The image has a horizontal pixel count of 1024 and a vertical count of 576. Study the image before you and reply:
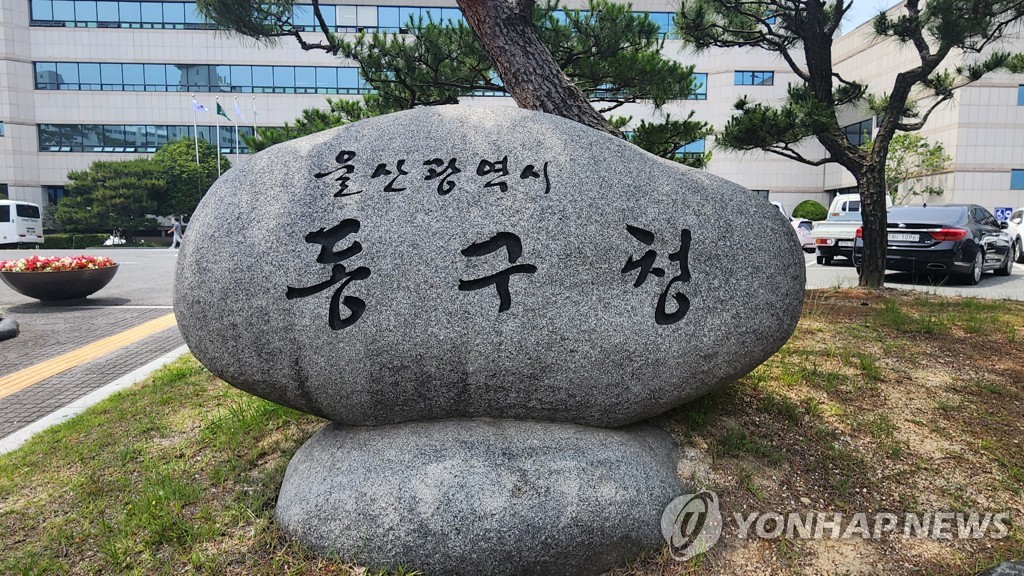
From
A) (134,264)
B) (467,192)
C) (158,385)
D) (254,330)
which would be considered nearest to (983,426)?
(467,192)

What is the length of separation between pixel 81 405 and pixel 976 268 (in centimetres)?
1232

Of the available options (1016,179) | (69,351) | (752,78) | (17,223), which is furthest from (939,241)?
(17,223)

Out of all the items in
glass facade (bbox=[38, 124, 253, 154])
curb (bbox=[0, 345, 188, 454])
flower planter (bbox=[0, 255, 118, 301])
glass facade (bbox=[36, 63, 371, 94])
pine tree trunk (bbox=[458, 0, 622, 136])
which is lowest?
→ curb (bbox=[0, 345, 188, 454])

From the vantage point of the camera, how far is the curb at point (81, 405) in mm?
4082

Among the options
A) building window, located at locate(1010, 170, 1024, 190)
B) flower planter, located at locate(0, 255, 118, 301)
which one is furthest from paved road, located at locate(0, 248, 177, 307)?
building window, located at locate(1010, 170, 1024, 190)

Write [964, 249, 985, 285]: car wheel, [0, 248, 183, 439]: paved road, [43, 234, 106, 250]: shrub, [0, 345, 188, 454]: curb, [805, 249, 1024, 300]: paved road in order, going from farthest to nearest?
[43, 234, 106, 250]: shrub → [964, 249, 985, 285]: car wheel → [805, 249, 1024, 300]: paved road → [0, 248, 183, 439]: paved road → [0, 345, 188, 454]: curb

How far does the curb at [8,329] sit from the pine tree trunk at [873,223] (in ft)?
34.1

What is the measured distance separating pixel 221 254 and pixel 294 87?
1319 inches

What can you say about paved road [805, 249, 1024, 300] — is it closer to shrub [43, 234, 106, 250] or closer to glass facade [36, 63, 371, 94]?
glass facade [36, 63, 371, 94]

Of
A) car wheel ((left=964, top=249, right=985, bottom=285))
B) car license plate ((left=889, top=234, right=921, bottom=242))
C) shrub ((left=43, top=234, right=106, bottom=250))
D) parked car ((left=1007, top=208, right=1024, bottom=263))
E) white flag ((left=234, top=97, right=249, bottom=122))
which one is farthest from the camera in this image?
white flag ((left=234, top=97, right=249, bottom=122))

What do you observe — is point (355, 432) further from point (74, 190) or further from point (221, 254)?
point (74, 190)

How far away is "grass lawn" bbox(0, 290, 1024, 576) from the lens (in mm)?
2623

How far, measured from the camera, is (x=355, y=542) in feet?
8.38

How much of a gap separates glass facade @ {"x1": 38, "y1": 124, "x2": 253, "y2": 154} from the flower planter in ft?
84.5
